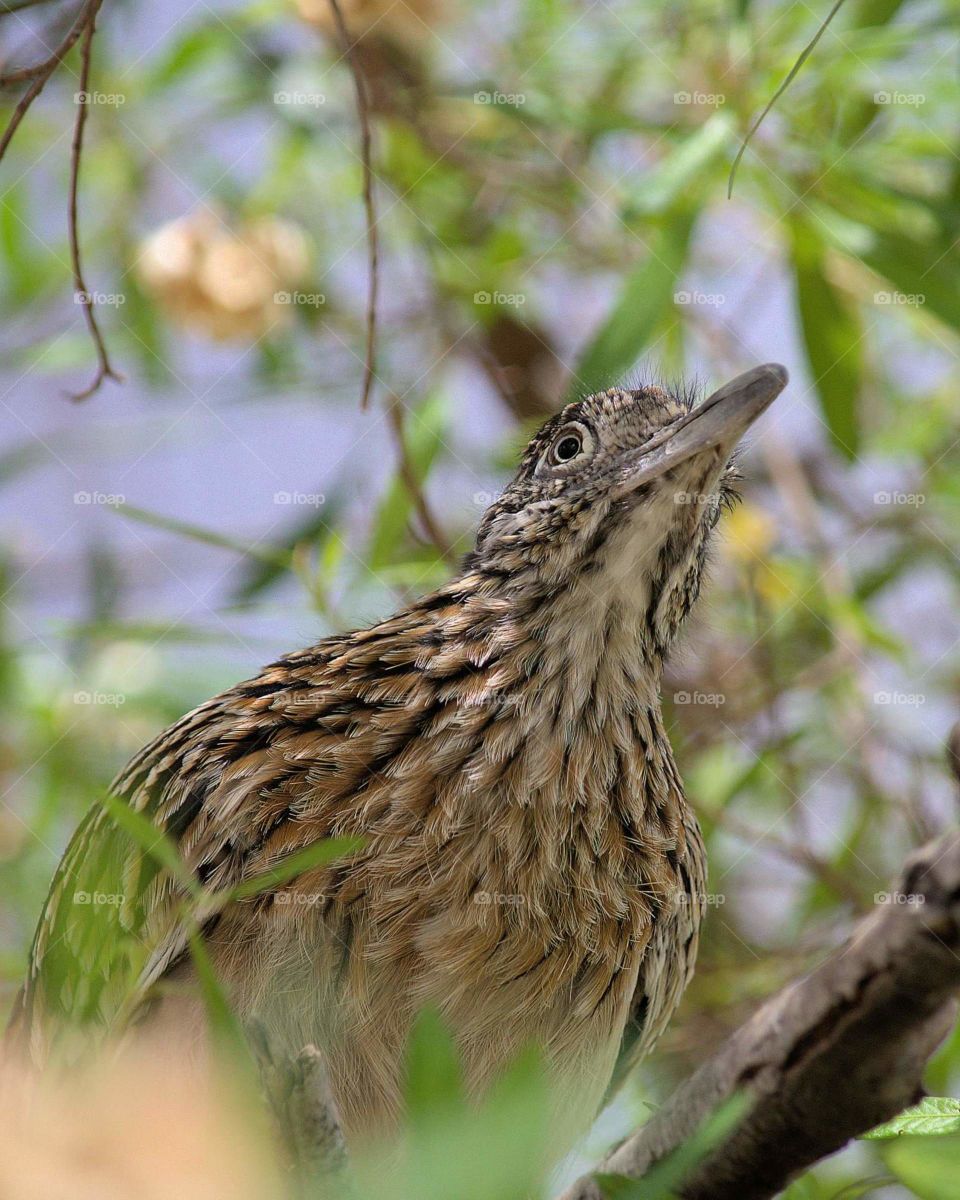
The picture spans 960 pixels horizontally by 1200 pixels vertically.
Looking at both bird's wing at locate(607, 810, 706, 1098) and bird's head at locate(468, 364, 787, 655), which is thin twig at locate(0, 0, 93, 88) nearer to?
bird's head at locate(468, 364, 787, 655)

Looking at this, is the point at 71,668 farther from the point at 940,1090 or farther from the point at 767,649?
the point at 940,1090

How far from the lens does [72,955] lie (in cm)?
278

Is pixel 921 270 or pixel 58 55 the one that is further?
pixel 921 270

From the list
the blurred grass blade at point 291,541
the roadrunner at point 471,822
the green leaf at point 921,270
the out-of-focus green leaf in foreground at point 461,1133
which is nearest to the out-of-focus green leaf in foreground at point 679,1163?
the out-of-focus green leaf in foreground at point 461,1133

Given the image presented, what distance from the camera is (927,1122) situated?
1959 millimetres

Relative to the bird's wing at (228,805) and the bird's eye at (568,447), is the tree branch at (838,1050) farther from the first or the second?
the bird's eye at (568,447)

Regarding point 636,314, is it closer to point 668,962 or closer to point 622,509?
point 622,509

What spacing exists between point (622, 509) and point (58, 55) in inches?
52.7

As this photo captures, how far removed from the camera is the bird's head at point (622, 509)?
9.04 feet

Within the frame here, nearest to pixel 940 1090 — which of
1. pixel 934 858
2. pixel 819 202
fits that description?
pixel 819 202

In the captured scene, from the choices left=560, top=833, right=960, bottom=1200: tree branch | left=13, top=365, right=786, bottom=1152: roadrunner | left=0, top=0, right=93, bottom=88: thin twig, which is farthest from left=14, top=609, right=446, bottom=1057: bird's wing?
left=0, top=0, right=93, bottom=88: thin twig

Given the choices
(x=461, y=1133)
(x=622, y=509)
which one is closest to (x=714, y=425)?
(x=622, y=509)

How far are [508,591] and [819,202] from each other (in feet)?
5.69

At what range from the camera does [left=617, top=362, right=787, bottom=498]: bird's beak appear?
8.27 feet
